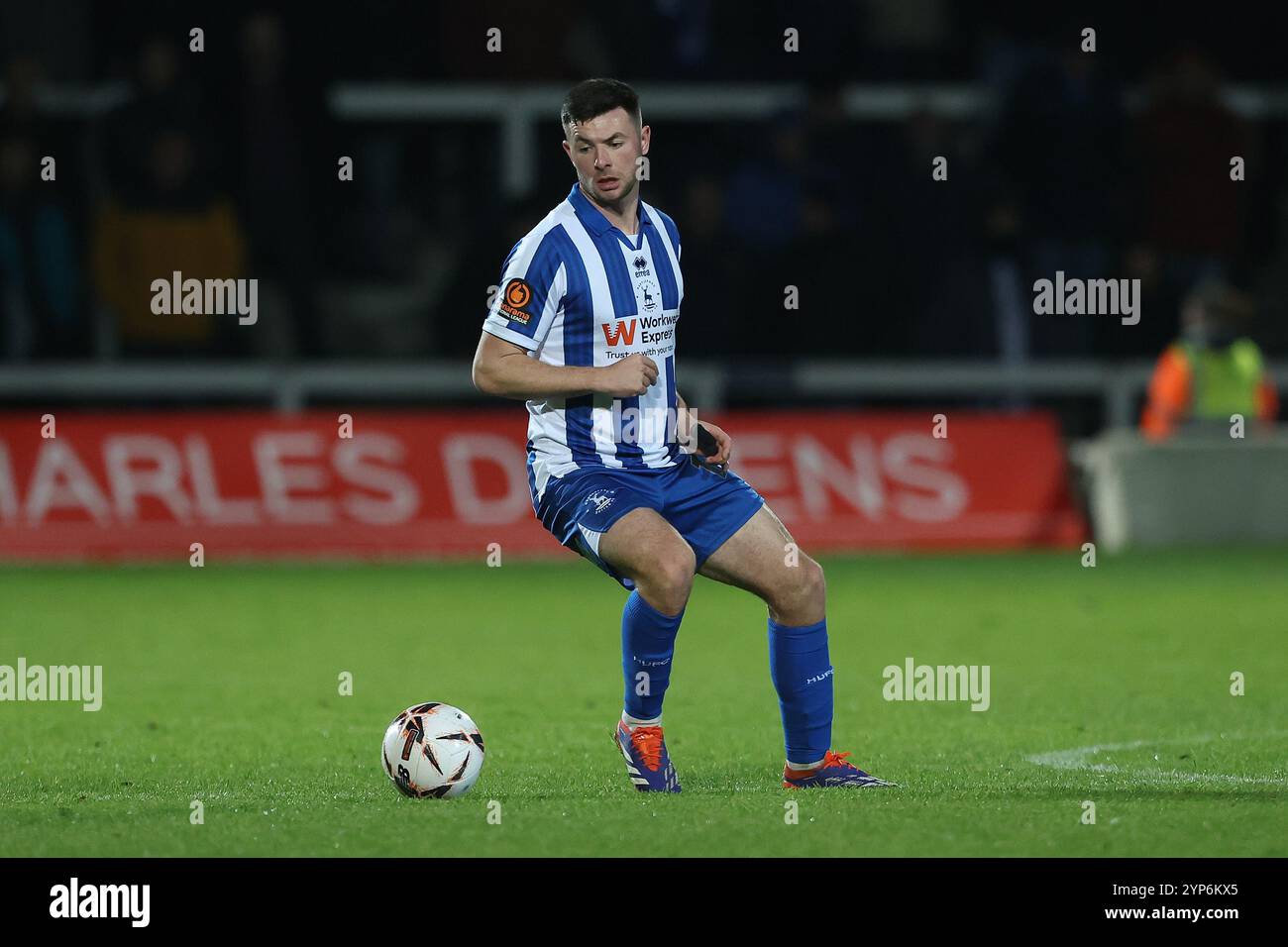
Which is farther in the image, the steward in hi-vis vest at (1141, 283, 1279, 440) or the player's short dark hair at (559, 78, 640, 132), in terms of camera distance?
the steward in hi-vis vest at (1141, 283, 1279, 440)

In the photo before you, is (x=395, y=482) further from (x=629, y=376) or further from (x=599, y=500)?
(x=629, y=376)

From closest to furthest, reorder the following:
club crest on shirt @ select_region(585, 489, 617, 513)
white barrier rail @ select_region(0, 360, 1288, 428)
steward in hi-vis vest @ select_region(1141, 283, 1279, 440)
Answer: club crest on shirt @ select_region(585, 489, 617, 513) → steward in hi-vis vest @ select_region(1141, 283, 1279, 440) → white barrier rail @ select_region(0, 360, 1288, 428)

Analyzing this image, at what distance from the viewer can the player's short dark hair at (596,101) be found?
680 centimetres

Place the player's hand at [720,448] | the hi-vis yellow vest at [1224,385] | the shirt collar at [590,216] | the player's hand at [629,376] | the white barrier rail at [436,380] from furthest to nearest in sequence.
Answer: the white barrier rail at [436,380]
the hi-vis yellow vest at [1224,385]
the player's hand at [720,448]
the shirt collar at [590,216]
the player's hand at [629,376]

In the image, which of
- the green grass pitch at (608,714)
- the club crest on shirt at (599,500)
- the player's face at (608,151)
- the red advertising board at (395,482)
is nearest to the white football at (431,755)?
the green grass pitch at (608,714)

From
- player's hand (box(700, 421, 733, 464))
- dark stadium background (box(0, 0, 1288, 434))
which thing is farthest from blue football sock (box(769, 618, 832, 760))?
dark stadium background (box(0, 0, 1288, 434))

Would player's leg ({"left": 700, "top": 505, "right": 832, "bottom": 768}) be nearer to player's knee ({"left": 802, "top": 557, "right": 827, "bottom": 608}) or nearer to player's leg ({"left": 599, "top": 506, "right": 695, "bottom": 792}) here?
player's knee ({"left": 802, "top": 557, "right": 827, "bottom": 608})

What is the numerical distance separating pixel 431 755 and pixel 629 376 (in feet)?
4.15

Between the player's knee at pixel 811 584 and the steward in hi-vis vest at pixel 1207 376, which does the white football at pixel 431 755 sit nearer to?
the player's knee at pixel 811 584

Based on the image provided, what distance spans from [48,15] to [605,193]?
12.6 meters

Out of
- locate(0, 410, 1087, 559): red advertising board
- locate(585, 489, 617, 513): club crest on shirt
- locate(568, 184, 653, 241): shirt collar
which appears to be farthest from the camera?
Result: locate(0, 410, 1087, 559): red advertising board

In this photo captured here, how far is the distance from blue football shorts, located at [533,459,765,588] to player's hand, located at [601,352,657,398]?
0.98 ft

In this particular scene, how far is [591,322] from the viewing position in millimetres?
6969

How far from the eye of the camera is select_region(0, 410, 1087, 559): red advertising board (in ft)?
50.1
